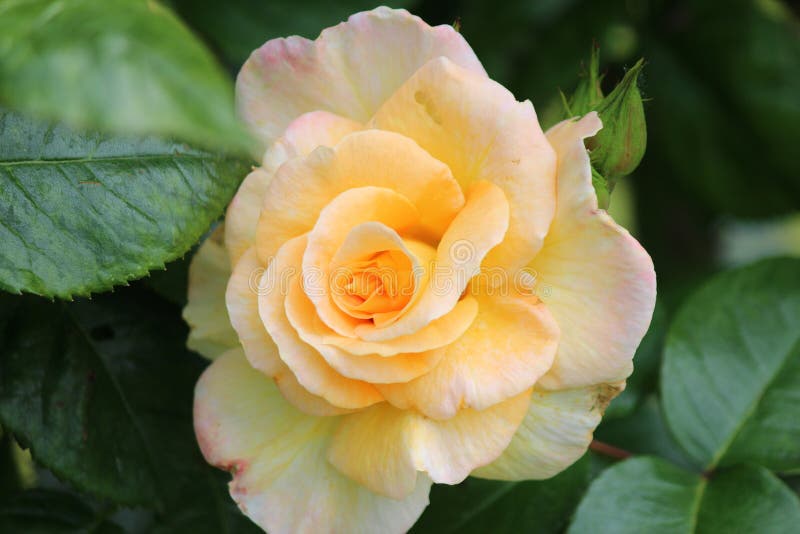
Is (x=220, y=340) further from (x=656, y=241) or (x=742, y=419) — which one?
(x=656, y=241)

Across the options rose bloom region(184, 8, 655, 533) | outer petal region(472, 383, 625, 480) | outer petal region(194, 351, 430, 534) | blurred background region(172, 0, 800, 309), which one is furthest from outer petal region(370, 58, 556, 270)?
blurred background region(172, 0, 800, 309)

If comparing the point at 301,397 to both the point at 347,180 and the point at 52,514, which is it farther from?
the point at 52,514

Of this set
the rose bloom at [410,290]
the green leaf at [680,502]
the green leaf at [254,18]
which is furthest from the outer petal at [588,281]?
the green leaf at [254,18]

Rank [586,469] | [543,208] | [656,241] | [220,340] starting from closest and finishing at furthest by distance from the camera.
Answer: [543,208], [220,340], [586,469], [656,241]

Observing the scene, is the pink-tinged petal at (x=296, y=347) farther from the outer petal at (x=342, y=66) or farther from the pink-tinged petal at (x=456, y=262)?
the outer petal at (x=342, y=66)

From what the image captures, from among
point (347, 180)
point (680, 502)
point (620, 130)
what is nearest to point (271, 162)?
point (347, 180)

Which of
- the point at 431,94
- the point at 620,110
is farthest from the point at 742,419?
the point at 431,94

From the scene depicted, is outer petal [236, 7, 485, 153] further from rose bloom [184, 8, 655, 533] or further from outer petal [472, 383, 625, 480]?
outer petal [472, 383, 625, 480]
